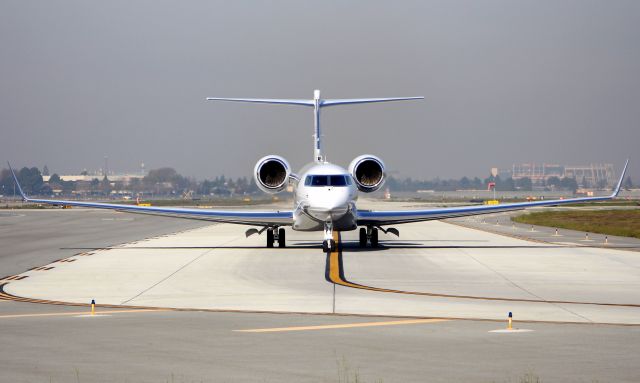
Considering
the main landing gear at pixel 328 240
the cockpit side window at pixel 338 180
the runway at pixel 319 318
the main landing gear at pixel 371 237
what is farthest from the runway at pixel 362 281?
the cockpit side window at pixel 338 180

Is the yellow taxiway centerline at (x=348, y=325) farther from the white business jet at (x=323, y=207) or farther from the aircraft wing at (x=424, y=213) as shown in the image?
the aircraft wing at (x=424, y=213)

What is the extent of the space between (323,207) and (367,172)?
4.04 meters

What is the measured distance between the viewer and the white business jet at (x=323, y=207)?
31.4 m

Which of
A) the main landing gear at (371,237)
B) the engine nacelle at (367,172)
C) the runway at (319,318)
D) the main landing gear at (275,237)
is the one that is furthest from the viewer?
the main landing gear at (371,237)

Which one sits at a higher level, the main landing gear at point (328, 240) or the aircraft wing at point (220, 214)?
the aircraft wing at point (220, 214)

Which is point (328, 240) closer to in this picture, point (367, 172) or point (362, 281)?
point (367, 172)

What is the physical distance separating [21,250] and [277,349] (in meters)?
25.0

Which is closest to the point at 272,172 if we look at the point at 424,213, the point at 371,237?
the point at 371,237

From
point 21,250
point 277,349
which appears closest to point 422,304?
point 277,349

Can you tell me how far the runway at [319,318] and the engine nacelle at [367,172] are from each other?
14.8ft

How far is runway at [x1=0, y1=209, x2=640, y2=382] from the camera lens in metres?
10.9

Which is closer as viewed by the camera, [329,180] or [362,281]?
[362,281]

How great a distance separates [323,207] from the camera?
31.0 metres

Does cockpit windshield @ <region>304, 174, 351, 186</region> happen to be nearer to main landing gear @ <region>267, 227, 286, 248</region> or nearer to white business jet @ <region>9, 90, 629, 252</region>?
white business jet @ <region>9, 90, 629, 252</region>
